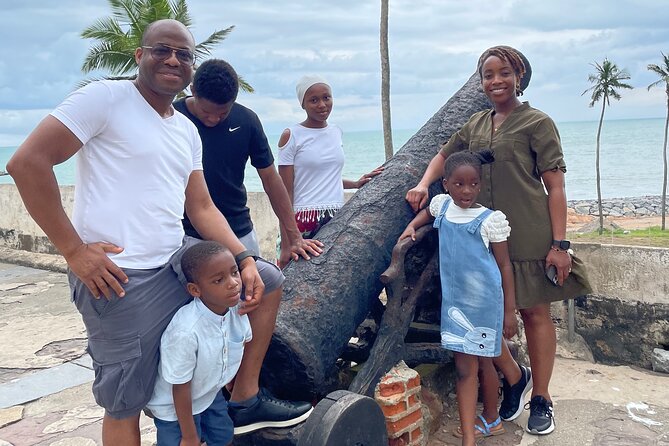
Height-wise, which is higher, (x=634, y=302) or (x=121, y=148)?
(x=121, y=148)

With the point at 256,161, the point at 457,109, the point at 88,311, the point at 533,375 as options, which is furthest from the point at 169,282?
the point at 457,109

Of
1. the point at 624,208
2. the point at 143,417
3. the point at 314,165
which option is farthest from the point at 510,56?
the point at 624,208

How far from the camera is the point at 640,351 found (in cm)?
446

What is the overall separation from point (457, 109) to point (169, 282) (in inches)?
88.8

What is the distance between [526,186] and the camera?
3146 mm

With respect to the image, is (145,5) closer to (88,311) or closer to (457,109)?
(457,109)

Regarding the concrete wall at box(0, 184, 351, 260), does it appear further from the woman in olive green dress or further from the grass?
the grass

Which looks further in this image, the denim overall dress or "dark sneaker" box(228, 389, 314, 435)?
the denim overall dress

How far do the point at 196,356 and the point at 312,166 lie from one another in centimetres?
176

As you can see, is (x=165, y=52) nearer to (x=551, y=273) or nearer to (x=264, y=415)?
(x=264, y=415)

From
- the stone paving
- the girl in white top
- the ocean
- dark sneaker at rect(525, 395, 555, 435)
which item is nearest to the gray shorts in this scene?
the stone paving

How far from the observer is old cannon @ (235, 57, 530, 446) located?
2.57 meters

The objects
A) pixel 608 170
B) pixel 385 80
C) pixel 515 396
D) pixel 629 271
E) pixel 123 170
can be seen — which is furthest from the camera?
pixel 608 170

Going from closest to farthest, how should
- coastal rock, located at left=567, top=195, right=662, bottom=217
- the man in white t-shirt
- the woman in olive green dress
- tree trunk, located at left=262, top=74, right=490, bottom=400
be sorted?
the man in white t-shirt → tree trunk, located at left=262, top=74, right=490, bottom=400 → the woman in olive green dress → coastal rock, located at left=567, top=195, right=662, bottom=217
